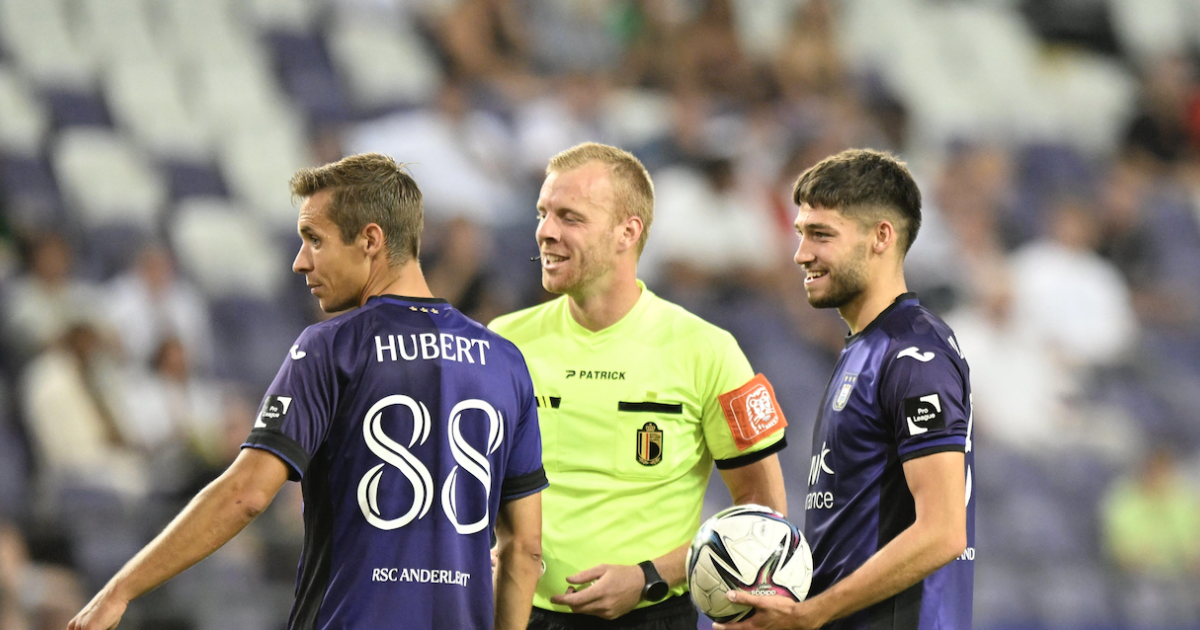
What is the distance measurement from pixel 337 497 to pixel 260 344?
18.1 feet

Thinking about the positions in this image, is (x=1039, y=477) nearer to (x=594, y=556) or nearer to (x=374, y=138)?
(x=374, y=138)

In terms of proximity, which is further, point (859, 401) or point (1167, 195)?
point (1167, 195)

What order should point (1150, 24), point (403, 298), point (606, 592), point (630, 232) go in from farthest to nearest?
point (1150, 24) → point (630, 232) → point (606, 592) → point (403, 298)

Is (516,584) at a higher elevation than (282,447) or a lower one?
lower

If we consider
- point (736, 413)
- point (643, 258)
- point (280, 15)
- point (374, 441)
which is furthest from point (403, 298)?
point (280, 15)

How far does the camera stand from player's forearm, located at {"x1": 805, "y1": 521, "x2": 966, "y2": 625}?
115 inches

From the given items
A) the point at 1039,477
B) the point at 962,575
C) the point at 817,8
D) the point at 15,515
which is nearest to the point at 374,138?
the point at 15,515

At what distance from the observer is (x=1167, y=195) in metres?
11.6

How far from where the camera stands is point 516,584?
123 inches

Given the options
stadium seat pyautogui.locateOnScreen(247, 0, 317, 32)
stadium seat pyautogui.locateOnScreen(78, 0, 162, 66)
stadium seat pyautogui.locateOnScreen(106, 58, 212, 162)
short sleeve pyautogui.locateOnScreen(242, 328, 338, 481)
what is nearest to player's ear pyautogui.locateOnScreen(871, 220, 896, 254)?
short sleeve pyautogui.locateOnScreen(242, 328, 338, 481)

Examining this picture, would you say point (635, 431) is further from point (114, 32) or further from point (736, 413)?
point (114, 32)

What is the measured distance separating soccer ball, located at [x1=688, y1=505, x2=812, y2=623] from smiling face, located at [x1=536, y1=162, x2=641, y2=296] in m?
0.84

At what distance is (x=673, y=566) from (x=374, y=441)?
3.54ft

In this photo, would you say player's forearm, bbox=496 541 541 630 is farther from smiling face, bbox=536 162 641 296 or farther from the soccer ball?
smiling face, bbox=536 162 641 296
